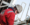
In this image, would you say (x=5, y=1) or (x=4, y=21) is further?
(x=5, y=1)

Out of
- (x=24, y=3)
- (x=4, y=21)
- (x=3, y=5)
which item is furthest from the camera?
(x=24, y=3)

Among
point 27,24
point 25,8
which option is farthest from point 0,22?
point 25,8

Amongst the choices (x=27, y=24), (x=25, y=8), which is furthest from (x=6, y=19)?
(x=25, y=8)

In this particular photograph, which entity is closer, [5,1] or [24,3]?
[5,1]

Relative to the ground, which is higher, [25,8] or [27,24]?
[25,8]

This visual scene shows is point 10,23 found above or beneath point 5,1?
beneath

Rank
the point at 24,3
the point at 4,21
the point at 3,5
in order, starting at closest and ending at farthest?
the point at 4,21 → the point at 3,5 → the point at 24,3

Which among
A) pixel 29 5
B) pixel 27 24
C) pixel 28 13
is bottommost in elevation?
pixel 27 24

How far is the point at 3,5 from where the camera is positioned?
63 cm

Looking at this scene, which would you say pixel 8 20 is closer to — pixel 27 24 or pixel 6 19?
pixel 6 19

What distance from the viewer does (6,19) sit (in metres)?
0.38

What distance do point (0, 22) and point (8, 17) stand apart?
0.07 m

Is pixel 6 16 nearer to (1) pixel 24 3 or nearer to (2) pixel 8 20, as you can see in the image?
(2) pixel 8 20

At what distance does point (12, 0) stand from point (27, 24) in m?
0.34
